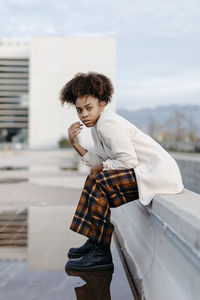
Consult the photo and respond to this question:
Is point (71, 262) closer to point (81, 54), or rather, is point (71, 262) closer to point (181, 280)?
point (181, 280)

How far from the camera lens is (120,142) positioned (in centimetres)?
287

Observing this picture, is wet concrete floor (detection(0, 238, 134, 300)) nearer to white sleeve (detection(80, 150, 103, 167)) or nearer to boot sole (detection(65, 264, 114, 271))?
boot sole (detection(65, 264, 114, 271))

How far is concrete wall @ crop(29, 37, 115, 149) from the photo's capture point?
70.5 metres

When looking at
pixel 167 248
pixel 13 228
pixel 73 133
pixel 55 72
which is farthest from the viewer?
pixel 55 72

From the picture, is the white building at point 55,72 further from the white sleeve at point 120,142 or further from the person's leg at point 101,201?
the white sleeve at point 120,142

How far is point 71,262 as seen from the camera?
322 centimetres

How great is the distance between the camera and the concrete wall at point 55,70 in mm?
70500

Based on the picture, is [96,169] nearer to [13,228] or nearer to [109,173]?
[109,173]

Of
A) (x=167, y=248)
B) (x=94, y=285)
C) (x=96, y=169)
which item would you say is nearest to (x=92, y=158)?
(x=96, y=169)

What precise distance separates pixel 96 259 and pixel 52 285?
41 cm

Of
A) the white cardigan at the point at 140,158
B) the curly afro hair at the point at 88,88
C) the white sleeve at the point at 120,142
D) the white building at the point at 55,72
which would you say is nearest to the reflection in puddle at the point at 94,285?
the white cardigan at the point at 140,158

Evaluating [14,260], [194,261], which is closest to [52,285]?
[14,260]

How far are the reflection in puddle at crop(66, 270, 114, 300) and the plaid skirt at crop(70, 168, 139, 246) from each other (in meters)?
0.24

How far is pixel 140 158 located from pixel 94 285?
0.93 m
